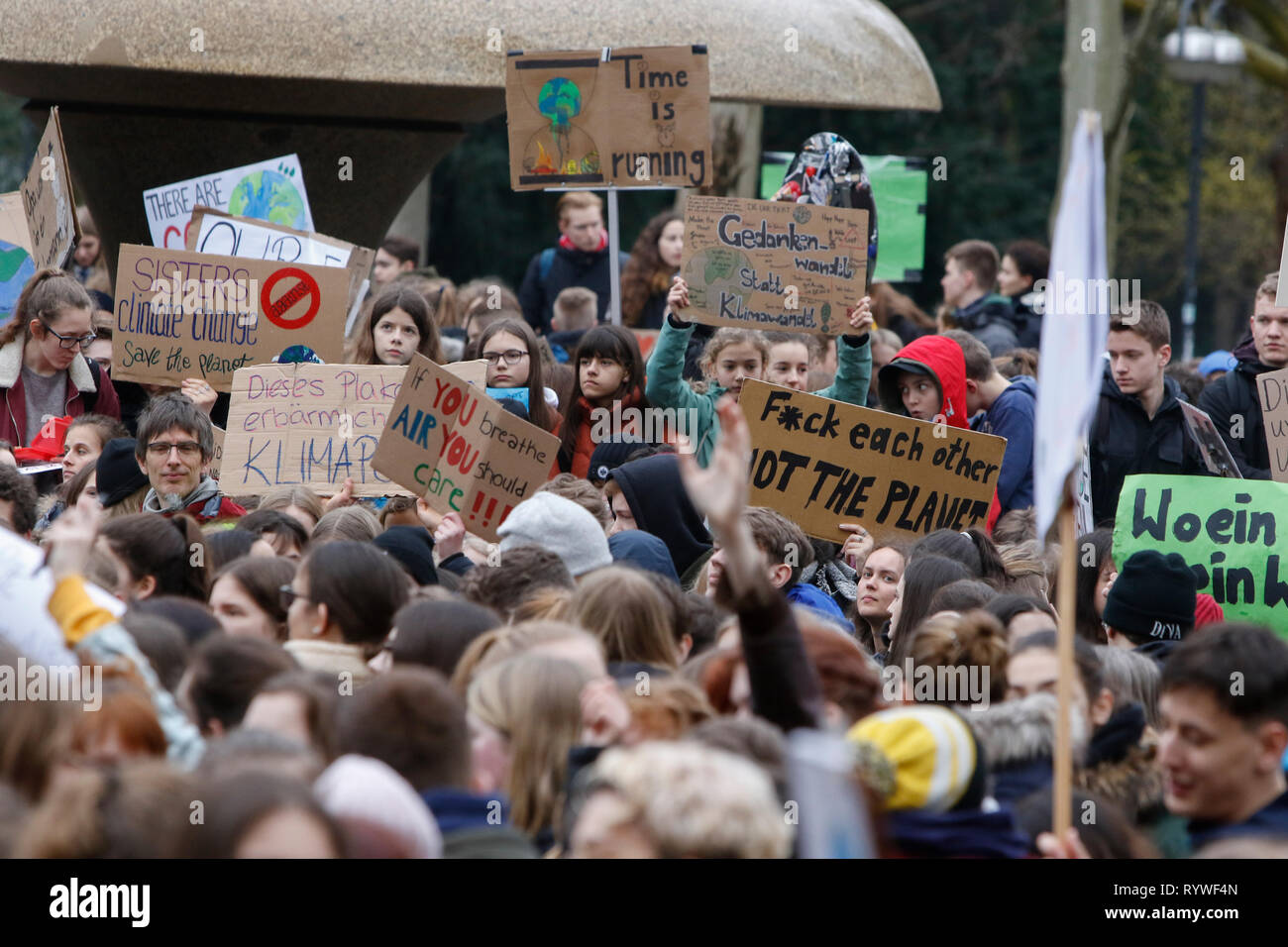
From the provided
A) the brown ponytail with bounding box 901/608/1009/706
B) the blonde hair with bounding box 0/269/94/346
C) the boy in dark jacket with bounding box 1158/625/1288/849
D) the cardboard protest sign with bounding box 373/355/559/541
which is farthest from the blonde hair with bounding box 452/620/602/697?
the blonde hair with bounding box 0/269/94/346

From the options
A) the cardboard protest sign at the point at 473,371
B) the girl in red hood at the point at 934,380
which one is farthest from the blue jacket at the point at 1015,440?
the cardboard protest sign at the point at 473,371

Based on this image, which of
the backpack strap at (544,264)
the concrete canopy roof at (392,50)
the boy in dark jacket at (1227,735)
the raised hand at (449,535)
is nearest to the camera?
the boy in dark jacket at (1227,735)

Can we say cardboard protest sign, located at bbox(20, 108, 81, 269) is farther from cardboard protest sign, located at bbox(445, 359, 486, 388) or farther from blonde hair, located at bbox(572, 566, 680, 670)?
blonde hair, located at bbox(572, 566, 680, 670)

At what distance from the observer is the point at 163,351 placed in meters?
7.79

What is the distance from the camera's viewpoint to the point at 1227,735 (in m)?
3.54

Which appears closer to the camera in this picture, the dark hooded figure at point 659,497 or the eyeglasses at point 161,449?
the dark hooded figure at point 659,497

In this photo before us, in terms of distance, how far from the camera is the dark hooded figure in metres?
6.48

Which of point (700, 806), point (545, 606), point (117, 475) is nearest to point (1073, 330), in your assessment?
point (700, 806)

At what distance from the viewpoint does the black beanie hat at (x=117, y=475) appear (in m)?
6.64

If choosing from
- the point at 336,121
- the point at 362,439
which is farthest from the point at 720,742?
the point at 336,121

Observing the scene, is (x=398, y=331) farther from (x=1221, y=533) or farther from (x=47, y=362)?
(x=1221, y=533)

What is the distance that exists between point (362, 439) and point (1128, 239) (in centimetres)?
2701

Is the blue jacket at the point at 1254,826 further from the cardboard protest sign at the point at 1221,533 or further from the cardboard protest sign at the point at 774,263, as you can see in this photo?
the cardboard protest sign at the point at 774,263

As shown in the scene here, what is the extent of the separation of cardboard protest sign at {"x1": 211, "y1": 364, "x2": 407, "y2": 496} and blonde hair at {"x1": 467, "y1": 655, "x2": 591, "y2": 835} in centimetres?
332
